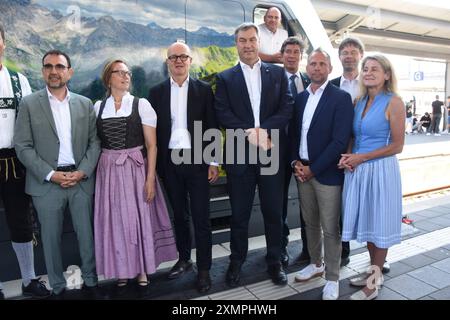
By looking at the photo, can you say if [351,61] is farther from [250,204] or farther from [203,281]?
[203,281]

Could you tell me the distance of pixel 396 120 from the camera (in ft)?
8.05

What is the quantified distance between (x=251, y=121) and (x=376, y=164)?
0.98 meters

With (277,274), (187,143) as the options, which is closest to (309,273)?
(277,274)

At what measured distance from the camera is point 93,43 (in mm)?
2912

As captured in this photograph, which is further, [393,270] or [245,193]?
[393,270]

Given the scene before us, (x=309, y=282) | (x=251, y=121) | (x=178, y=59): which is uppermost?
(x=178, y=59)

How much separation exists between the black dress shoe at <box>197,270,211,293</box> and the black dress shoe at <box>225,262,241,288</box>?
16 cm

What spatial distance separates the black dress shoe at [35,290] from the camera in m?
2.67

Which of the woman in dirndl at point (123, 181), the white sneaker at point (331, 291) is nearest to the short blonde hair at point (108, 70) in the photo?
the woman in dirndl at point (123, 181)

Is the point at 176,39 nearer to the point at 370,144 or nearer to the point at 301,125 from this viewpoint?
the point at 301,125

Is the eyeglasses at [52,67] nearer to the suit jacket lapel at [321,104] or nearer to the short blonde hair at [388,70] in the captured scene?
the suit jacket lapel at [321,104]

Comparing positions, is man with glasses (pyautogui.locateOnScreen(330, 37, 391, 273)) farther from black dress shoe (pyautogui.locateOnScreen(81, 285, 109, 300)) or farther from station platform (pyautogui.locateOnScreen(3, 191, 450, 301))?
black dress shoe (pyautogui.locateOnScreen(81, 285, 109, 300))

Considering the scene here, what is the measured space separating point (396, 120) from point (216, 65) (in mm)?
1712
